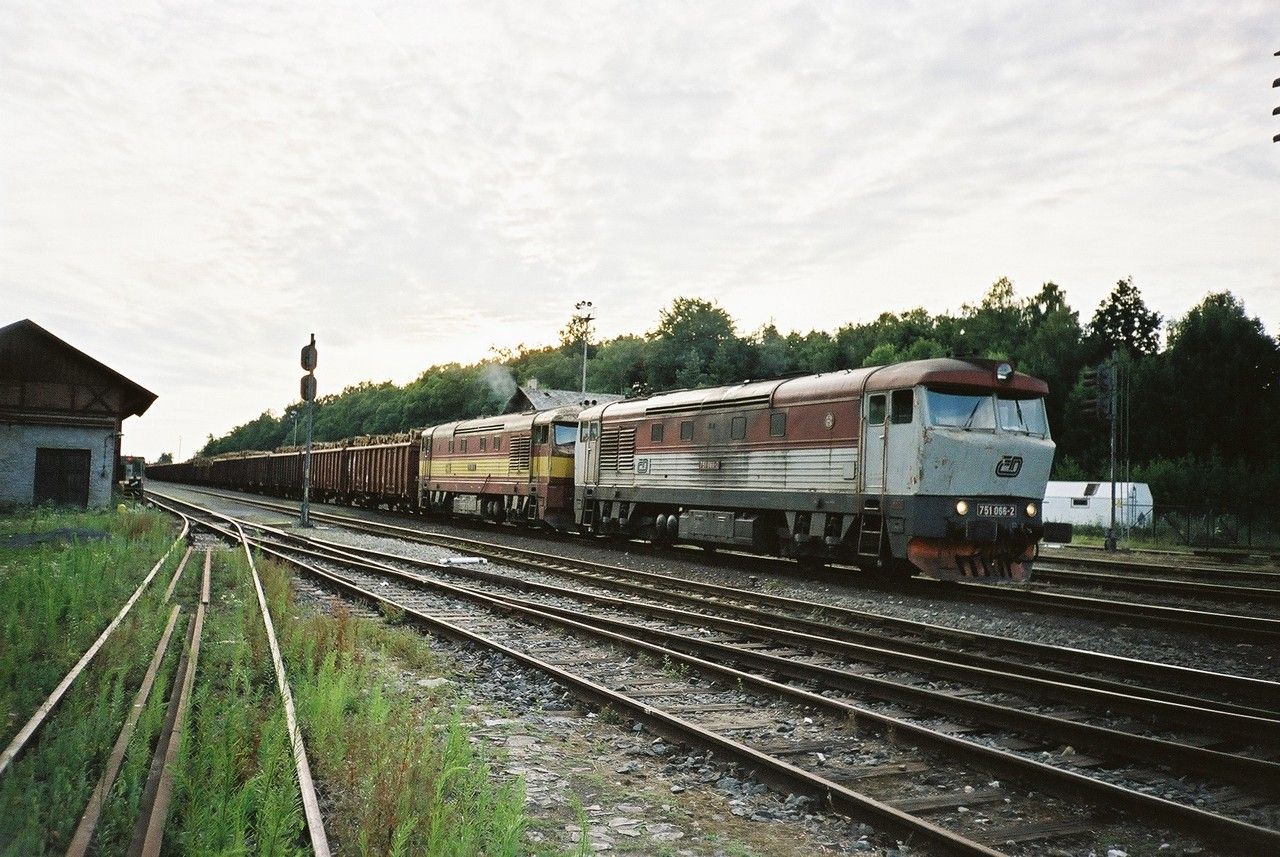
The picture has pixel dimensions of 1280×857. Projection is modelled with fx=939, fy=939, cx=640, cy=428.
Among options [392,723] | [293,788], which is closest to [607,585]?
[392,723]

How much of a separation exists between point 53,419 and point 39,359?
2077mm

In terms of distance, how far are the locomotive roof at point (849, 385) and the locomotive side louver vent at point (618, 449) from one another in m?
0.95

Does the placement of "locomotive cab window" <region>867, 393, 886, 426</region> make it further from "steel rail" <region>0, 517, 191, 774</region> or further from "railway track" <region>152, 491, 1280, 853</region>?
"steel rail" <region>0, 517, 191, 774</region>

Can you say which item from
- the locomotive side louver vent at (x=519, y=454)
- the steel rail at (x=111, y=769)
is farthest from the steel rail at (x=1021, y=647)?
the locomotive side louver vent at (x=519, y=454)

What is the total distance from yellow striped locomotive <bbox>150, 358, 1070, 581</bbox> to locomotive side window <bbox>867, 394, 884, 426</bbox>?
18 mm

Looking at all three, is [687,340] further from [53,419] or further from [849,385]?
[849,385]

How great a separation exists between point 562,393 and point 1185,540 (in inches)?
1749

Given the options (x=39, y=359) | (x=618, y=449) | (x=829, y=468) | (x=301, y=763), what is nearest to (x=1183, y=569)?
(x=829, y=468)

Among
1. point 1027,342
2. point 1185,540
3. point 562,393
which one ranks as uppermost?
point 1027,342

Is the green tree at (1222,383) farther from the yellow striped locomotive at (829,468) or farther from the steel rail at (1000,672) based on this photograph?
the steel rail at (1000,672)

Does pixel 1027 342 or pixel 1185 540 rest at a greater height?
pixel 1027 342

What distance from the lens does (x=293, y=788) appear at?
4.63 meters

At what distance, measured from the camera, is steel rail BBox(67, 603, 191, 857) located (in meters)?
4.08

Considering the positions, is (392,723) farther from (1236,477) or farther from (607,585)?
(1236,477)
